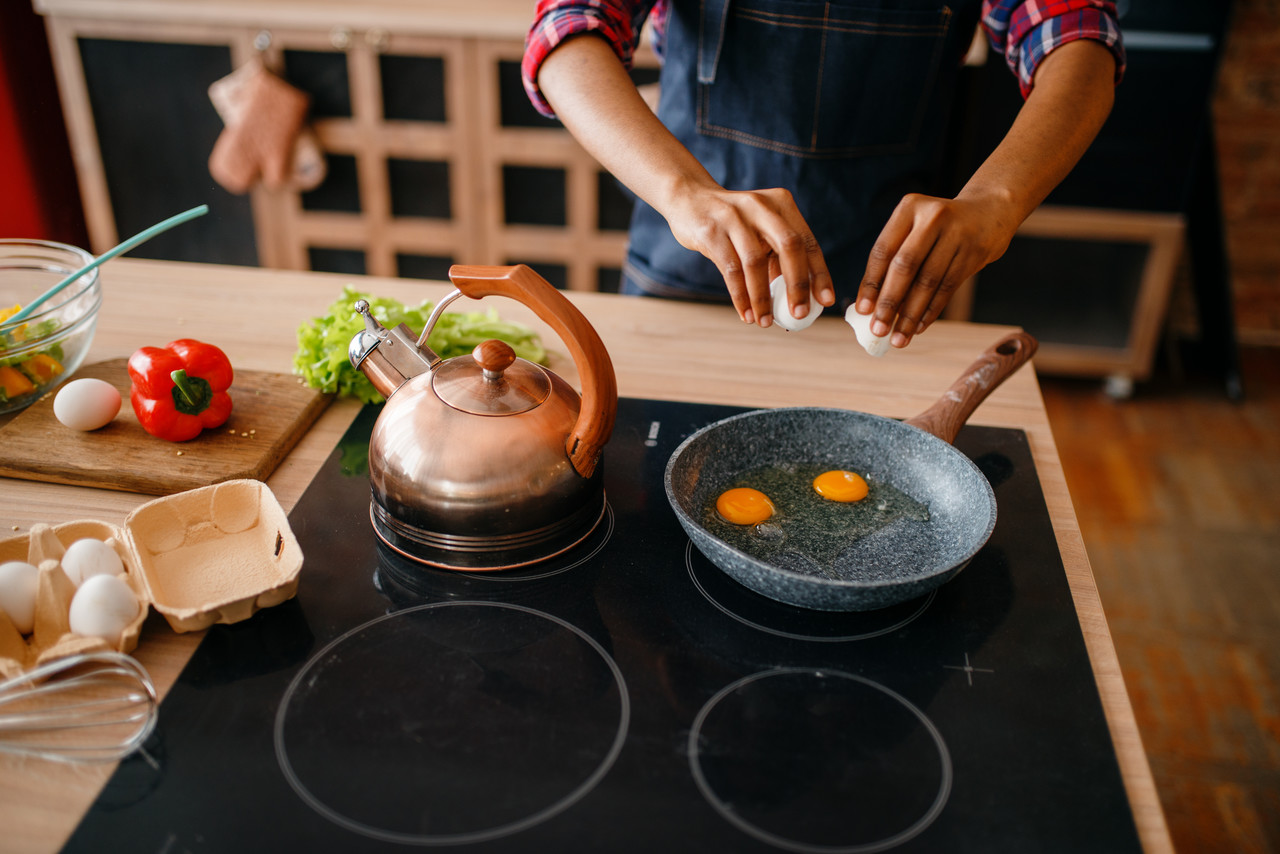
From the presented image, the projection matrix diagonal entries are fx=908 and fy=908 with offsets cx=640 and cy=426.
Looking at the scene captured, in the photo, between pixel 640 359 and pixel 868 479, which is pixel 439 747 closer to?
pixel 868 479

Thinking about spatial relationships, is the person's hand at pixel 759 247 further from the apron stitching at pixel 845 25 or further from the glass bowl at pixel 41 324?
the glass bowl at pixel 41 324

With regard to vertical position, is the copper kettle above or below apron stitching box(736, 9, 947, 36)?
below

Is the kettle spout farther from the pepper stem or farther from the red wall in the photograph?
the red wall

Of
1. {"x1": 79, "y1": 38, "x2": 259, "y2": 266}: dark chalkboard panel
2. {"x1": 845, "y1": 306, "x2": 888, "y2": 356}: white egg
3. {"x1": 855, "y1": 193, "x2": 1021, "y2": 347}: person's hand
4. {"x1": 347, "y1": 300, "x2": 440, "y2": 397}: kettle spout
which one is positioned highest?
{"x1": 855, "y1": 193, "x2": 1021, "y2": 347}: person's hand

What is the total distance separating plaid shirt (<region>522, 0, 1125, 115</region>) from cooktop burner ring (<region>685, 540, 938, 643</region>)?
0.72m

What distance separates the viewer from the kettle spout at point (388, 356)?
3.02 feet

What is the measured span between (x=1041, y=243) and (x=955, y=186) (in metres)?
0.44

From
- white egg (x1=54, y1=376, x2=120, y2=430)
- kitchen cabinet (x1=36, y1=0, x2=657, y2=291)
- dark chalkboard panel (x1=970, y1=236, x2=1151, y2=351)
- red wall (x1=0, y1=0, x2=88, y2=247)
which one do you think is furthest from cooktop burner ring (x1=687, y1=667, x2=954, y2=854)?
red wall (x1=0, y1=0, x2=88, y2=247)

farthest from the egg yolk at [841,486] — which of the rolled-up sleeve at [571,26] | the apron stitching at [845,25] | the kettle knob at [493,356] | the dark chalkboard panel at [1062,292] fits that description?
the dark chalkboard panel at [1062,292]

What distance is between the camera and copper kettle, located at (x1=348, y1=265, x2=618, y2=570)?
32.7 inches

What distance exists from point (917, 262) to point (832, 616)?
362mm

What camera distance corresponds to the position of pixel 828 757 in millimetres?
693

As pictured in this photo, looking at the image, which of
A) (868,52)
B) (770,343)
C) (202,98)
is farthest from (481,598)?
(202,98)

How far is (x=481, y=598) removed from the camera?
0.85 metres
